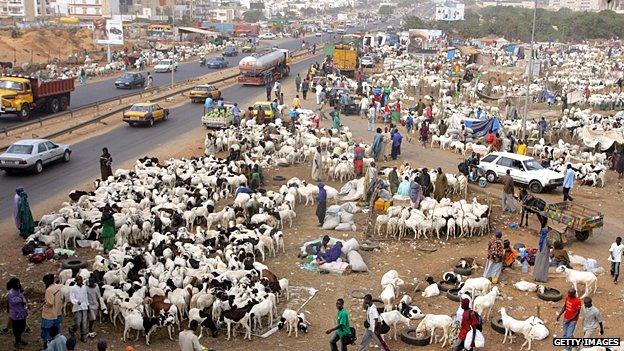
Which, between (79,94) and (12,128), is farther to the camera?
(79,94)

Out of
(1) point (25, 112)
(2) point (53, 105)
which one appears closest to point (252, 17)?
(2) point (53, 105)

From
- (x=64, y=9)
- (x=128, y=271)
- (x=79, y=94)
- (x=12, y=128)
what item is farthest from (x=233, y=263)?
(x=64, y=9)

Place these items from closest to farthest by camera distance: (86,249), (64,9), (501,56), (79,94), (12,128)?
(86,249) → (12,128) → (79,94) → (501,56) → (64,9)

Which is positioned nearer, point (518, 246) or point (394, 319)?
point (394, 319)

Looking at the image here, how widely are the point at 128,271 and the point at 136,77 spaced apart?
37061 mm

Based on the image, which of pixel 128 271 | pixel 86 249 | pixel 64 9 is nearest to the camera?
pixel 128 271

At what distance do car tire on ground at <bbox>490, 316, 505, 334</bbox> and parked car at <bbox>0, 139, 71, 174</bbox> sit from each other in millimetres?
17614

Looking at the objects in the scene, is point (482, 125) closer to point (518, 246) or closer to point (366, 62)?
point (518, 246)

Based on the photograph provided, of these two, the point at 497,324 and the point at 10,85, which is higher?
the point at 10,85

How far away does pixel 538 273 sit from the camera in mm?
16312

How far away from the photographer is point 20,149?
24.6 meters

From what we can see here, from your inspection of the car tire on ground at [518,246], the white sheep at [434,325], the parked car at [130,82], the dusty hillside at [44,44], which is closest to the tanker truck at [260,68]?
the parked car at [130,82]

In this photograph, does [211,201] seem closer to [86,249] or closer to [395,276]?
[86,249]

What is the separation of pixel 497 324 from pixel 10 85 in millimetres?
28698
